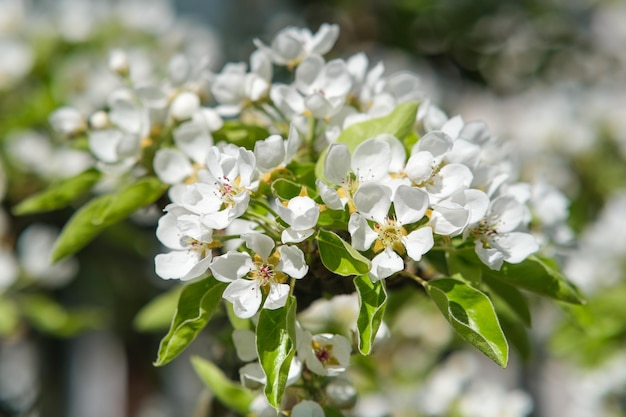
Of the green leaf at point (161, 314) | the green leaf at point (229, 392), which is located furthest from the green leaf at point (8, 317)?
the green leaf at point (229, 392)

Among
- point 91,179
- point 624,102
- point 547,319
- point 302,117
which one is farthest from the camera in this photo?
point 624,102

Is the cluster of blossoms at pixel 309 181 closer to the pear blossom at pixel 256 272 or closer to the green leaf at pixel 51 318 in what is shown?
the pear blossom at pixel 256 272

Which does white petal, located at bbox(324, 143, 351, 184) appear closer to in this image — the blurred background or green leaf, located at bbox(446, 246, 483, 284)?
green leaf, located at bbox(446, 246, 483, 284)

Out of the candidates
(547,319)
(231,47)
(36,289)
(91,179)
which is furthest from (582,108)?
(91,179)

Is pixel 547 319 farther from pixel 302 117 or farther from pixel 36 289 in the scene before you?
pixel 302 117

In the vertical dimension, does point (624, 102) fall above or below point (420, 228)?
below

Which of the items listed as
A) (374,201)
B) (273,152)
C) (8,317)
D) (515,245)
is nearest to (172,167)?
(273,152)

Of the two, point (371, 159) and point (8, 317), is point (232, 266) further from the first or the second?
point (8, 317)

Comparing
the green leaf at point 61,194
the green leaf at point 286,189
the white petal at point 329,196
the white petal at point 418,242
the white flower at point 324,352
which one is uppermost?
the white petal at point 329,196
